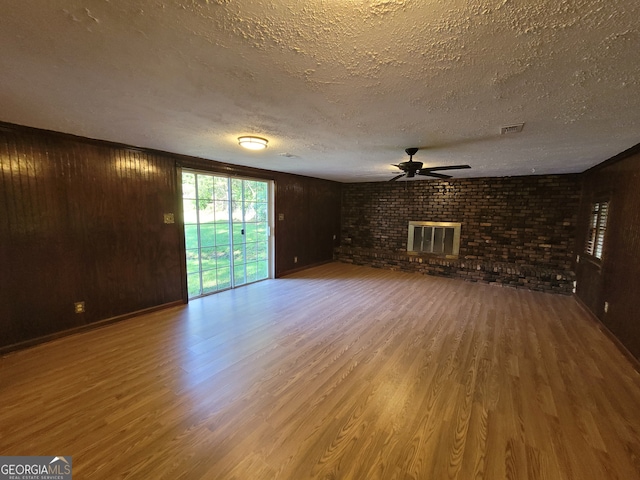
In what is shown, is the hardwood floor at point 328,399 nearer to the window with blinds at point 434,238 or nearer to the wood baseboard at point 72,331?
the wood baseboard at point 72,331

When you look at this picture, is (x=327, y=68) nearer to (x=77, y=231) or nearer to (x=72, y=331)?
(x=77, y=231)

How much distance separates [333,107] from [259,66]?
67cm

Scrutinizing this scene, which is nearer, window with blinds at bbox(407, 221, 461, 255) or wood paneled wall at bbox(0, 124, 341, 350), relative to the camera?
wood paneled wall at bbox(0, 124, 341, 350)

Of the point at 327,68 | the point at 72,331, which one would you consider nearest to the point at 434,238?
the point at 327,68

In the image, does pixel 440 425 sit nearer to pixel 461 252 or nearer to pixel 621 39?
pixel 621 39

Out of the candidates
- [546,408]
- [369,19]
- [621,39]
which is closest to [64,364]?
[369,19]

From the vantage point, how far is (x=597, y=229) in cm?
375

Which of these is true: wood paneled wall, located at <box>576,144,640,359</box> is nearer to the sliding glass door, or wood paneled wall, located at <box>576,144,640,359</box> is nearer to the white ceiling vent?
the white ceiling vent

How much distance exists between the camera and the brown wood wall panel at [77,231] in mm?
2500

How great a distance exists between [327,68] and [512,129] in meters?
1.88

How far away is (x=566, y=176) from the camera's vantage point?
480 centimetres

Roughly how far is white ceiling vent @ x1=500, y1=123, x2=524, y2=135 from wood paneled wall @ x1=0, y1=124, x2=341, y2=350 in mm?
3734

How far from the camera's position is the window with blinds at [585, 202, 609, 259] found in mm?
3534

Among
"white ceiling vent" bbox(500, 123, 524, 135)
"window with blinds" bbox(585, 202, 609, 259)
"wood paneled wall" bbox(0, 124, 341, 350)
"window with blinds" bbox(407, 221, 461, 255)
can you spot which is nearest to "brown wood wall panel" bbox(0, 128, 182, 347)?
"wood paneled wall" bbox(0, 124, 341, 350)
